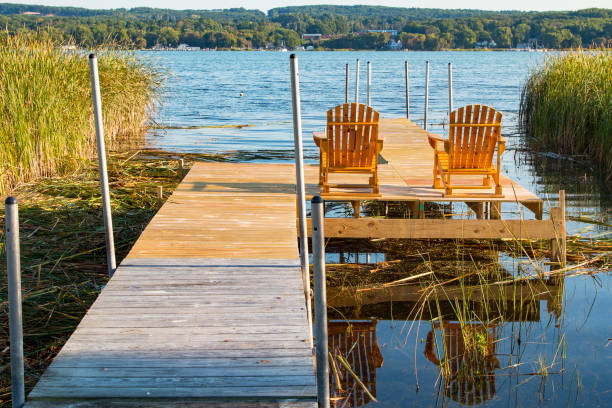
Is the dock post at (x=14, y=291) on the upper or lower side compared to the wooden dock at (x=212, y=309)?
upper

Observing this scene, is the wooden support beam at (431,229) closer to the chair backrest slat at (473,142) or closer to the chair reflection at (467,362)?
the chair backrest slat at (473,142)

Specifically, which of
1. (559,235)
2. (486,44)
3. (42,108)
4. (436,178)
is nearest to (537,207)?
(559,235)

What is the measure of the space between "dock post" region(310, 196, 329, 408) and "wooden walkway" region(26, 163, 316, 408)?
0.08 meters

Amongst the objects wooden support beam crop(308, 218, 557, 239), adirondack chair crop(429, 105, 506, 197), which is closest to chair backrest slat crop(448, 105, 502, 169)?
adirondack chair crop(429, 105, 506, 197)

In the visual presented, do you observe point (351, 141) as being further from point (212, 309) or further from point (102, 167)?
point (212, 309)

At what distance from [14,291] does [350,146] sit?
13.7 ft

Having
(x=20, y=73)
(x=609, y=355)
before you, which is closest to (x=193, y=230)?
(x=609, y=355)

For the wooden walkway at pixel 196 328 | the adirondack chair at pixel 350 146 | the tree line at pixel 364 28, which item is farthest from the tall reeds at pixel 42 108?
the tree line at pixel 364 28

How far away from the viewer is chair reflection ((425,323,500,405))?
3785mm

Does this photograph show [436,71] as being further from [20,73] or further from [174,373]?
[174,373]

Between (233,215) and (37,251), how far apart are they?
1.54m

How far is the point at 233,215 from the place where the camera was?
565 centimetres

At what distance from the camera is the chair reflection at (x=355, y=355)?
3.76 metres

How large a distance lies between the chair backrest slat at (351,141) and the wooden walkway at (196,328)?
1234 mm
